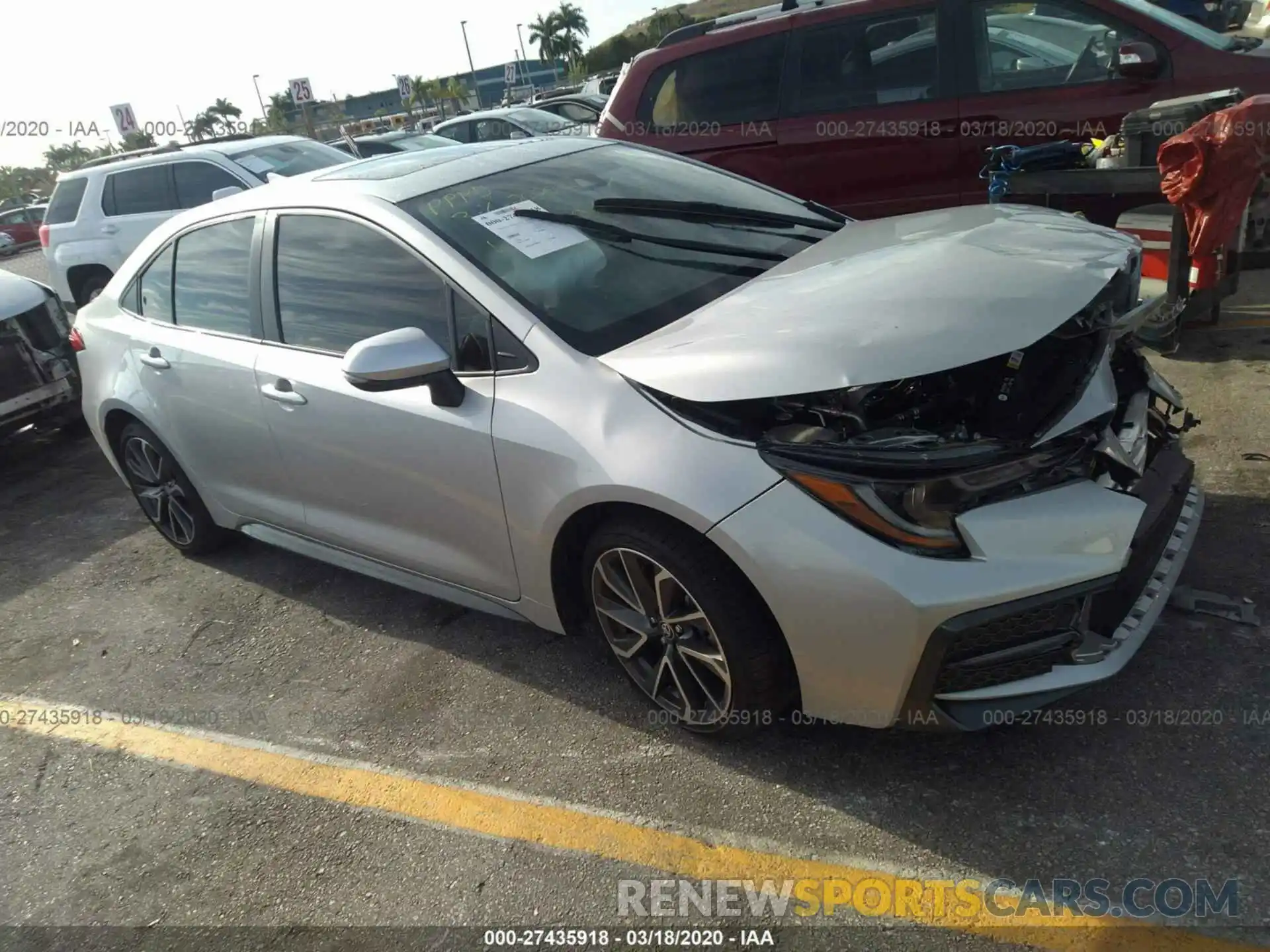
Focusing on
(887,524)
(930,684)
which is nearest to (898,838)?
(930,684)

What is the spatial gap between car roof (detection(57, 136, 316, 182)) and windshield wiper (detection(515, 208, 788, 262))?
7.13 metres

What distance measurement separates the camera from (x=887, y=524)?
7.25 feet

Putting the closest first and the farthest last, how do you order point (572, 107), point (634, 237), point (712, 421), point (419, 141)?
point (712, 421) → point (634, 237) → point (419, 141) → point (572, 107)

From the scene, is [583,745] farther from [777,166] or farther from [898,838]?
[777,166]

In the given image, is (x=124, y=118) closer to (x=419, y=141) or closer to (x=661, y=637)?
(x=419, y=141)

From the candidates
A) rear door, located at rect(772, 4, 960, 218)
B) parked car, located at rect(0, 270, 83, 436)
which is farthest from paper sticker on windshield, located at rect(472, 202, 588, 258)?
parked car, located at rect(0, 270, 83, 436)

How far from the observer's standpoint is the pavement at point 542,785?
89.1 inches

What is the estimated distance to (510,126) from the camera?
13836 mm

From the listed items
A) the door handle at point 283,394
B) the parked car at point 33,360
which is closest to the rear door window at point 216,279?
the door handle at point 283,394

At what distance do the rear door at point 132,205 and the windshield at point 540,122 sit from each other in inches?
232

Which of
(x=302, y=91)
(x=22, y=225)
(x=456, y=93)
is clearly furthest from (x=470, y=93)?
(x=302, y=91)

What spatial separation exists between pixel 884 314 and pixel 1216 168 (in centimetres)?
294

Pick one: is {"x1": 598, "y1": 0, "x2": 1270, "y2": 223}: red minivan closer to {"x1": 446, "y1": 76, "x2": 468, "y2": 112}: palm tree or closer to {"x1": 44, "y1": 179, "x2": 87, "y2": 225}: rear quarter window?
{"x1": 44, "y1": 179, "x2": 87, "y2": 225}: rear quarter window

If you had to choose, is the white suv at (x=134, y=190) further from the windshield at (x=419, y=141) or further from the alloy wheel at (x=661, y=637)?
the alloy wheel at (x=661, y=637)
